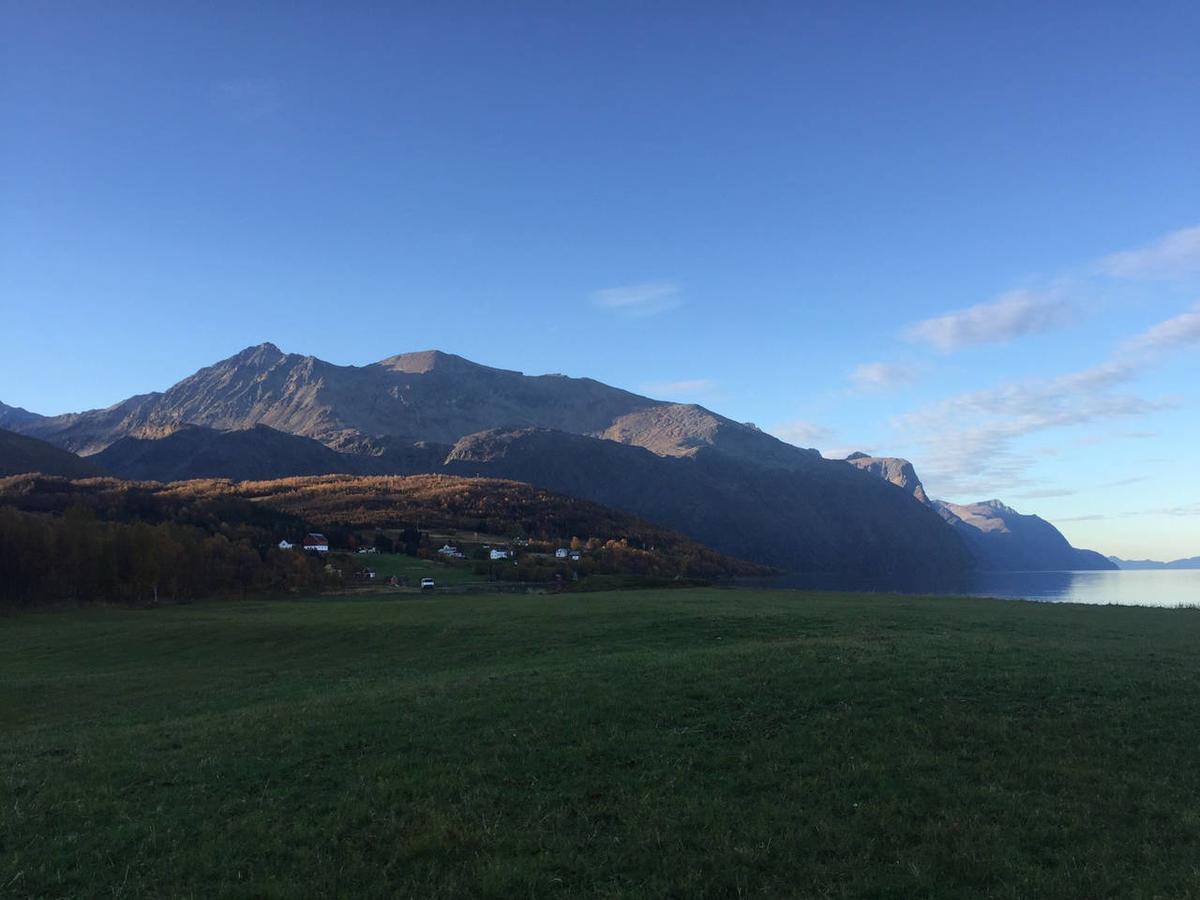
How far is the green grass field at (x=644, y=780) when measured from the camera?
456 inches

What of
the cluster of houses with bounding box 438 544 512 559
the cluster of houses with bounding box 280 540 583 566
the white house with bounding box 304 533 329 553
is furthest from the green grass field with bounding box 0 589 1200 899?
the cluster of houses with bounding box 438 544 512 559

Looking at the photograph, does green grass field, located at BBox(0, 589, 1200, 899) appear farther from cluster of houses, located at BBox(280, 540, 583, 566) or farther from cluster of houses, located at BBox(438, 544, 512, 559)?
cluster of houses, located at BBox(438, 544, 512, 559)

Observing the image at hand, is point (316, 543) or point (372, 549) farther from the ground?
point (316, 543)

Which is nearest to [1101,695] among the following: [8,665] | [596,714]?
[596,714]

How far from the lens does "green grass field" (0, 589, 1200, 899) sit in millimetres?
11570

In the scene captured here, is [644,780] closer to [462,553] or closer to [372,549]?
[372,549]

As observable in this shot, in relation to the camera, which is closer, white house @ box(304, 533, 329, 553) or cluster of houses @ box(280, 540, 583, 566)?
white house @ box(304, 533, 329, 553)

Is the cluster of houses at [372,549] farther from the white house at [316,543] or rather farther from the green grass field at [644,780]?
the green grass field at [644,780]

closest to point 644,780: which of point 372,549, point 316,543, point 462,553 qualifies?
point 316,543

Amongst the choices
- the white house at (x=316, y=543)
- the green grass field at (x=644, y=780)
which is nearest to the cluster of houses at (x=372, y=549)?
the white house at (x=316, y=543)

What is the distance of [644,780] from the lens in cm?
1497

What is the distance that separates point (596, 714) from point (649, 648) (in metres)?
14.4

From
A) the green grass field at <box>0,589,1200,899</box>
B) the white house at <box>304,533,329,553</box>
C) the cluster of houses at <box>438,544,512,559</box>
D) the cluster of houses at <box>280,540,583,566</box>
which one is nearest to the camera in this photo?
the green grass field at <box>0,589,1200,899</box>

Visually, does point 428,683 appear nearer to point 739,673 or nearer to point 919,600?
point 739,673
